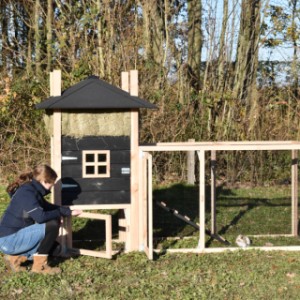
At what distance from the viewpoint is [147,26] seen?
1500cm

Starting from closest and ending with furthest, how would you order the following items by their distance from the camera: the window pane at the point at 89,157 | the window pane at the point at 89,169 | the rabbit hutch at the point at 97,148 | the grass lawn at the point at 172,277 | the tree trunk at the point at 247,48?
the grass lawn at the point at 172,277 → the rabbit hutch at the point at 97,148 → the window pane at the point at 89,169 → the window pane at the point at 89,157 → the tree trunk at the point at 247,48

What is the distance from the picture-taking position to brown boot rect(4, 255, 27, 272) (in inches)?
275

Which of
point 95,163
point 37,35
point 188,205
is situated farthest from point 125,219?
point 37,35

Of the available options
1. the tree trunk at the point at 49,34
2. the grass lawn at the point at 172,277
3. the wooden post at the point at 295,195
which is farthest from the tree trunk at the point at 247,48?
the grass lawn at the point at 172,277

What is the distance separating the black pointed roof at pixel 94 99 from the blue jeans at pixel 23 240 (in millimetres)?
1511

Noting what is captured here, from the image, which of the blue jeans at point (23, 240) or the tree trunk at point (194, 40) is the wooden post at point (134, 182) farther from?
the tree trunk at point (194, 40)

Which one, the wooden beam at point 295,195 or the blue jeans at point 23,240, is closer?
the blue jeans at point 23,240

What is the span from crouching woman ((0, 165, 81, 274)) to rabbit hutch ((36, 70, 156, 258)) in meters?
0.80

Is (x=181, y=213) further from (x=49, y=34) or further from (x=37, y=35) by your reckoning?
(x=37, y=35)

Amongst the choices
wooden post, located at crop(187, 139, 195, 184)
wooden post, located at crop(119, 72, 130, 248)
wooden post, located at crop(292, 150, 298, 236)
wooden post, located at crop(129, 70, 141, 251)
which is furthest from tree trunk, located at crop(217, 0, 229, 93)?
wooden post, located at crop(129, 70, 141, 251)

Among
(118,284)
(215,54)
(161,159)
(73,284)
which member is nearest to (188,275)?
(118,284)

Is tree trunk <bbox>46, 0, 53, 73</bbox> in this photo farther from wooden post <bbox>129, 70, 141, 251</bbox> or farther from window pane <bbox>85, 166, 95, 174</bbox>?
wooden post <bbox>129, 70, 141, 251</bbox>

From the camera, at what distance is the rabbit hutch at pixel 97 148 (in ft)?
25.7

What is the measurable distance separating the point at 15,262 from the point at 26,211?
60cm
